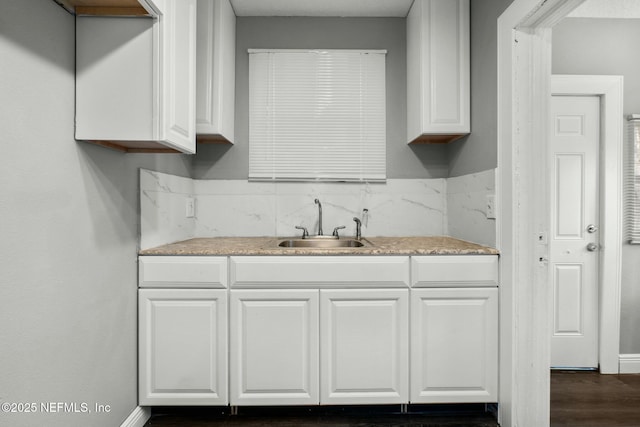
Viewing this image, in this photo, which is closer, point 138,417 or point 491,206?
point 138,417

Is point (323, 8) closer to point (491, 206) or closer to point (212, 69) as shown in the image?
point (212, 69)

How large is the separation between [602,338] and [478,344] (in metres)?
1.29

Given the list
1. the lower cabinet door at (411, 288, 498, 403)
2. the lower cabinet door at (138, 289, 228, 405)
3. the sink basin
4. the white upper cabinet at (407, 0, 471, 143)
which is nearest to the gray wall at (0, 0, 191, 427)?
the lower cabinet door at (138, 289, 228, 405)

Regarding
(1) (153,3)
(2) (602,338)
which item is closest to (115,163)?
(1) (153,3)

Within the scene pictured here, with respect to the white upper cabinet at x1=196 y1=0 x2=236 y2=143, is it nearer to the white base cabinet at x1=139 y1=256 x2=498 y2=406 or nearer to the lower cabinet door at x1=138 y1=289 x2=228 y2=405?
the white base cabinet at x1=139 y1=256 x2=498 y2=406

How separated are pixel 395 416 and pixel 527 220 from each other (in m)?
1.19

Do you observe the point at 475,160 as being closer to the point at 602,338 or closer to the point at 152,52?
the point at 602,338

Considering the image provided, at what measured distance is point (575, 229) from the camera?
2.41m

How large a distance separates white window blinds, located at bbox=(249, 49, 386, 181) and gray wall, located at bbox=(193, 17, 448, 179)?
0.06 m

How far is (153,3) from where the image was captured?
47.2 inches

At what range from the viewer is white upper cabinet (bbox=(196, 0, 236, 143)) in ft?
6.81

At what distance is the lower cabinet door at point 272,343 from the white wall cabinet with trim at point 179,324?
0.26 ft

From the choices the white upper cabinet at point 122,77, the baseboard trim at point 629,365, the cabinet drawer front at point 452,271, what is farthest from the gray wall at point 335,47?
the baseboard trim at point 629,365

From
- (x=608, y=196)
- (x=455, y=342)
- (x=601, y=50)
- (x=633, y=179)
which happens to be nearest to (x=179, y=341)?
(x=455, y=342)
